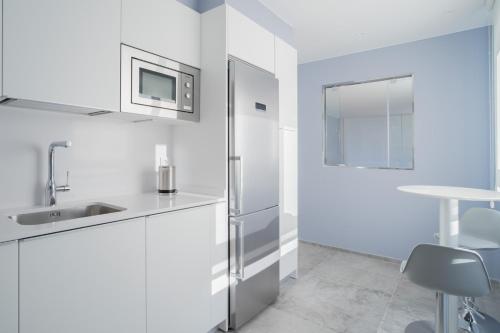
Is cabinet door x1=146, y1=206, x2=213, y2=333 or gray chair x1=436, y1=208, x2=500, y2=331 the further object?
gray chair x1=436, y1=208, x2=500, y2=331

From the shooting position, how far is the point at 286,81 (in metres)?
2.72

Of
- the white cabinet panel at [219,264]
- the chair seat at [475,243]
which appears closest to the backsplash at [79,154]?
the white cabinet panel at [219,264]

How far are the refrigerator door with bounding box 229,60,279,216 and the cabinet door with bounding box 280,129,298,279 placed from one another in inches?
9.8

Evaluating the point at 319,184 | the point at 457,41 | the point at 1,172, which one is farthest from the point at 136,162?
the point at 457,41

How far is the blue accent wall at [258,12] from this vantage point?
223cm

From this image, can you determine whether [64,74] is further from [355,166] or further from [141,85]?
[355,166]

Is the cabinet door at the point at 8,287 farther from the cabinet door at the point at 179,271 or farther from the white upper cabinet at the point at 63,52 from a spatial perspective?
the white upper cabinet at the point at 63,52

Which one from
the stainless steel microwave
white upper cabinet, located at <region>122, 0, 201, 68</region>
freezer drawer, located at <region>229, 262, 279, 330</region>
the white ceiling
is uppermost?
the white ceiling

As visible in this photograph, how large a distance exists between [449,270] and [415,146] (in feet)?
7.37

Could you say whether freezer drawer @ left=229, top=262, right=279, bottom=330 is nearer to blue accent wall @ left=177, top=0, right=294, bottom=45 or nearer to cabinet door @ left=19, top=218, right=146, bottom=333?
cabinet door @ left=19, top=218, right=146, bottom=333

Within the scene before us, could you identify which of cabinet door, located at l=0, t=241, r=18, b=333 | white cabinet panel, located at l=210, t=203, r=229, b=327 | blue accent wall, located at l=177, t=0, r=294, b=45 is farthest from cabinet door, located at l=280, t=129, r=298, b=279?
cabinet door, located at l=0, t=241, r=18, b=333

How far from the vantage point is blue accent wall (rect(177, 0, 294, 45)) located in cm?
223

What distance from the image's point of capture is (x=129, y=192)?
83.4 inches

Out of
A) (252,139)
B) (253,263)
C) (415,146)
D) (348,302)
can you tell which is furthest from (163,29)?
(415,146)
